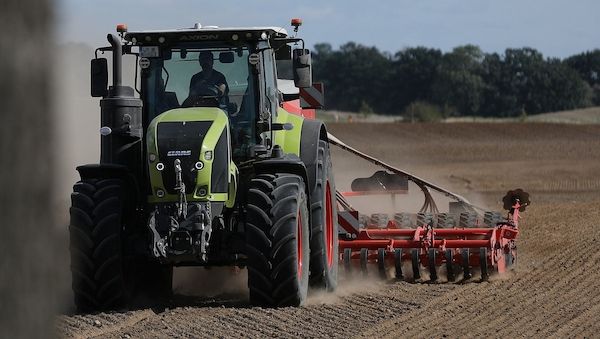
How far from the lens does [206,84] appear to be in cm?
945

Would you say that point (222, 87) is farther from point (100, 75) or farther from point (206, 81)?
point (100, 75)

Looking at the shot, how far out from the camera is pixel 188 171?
8688 mm

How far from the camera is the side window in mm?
9617

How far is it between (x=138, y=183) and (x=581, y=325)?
11.4 ft

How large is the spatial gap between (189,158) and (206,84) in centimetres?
96

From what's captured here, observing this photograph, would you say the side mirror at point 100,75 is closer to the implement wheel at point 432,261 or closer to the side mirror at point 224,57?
the side mirror at point 224,57

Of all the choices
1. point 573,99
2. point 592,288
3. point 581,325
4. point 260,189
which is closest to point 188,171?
point 260,189

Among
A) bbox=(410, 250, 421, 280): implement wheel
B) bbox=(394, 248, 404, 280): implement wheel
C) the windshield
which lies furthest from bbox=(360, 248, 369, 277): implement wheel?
the windshield

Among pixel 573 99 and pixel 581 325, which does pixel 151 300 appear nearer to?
pixel 581 325

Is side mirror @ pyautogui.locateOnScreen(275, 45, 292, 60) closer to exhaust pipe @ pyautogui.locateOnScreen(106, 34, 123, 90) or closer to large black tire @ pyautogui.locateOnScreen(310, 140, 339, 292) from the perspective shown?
large black tire @ pyautogui.locateOnScreen(310, 140, 339, 292)

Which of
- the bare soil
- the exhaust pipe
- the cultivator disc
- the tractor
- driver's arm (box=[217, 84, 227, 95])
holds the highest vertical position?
the exhaust pipe

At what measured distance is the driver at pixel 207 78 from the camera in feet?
31.0

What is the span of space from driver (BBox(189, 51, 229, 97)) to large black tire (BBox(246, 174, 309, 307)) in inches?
39.2

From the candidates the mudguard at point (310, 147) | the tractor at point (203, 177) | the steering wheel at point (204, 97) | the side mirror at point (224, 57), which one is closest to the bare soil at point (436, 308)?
the tractor at point (203, 177)
